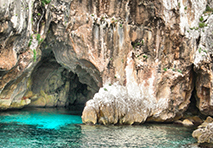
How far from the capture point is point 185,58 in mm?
22859

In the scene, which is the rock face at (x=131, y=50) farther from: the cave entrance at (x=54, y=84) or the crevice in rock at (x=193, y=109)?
the cave entrance at (x=54, y=84)

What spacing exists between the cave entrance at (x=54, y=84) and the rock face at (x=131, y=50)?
4.34 m

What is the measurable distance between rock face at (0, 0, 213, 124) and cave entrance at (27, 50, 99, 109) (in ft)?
14.2

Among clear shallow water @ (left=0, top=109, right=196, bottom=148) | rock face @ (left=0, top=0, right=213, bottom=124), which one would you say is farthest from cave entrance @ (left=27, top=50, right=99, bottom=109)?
clear shallow water @ (left=0, top=109, right=196, bottom=148)

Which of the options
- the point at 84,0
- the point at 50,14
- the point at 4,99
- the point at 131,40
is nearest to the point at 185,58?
the point at 131,40

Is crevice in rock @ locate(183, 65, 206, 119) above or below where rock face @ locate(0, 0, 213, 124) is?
below

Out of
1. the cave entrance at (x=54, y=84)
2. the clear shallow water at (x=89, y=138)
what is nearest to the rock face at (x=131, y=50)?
the clear shallow water at (x=89, y=138)

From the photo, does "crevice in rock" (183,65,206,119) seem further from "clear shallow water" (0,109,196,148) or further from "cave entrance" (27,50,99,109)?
"cave entrance" (27,50,99,109)

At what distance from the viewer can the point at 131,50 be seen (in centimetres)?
2345

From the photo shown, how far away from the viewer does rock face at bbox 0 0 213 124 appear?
20844 mm

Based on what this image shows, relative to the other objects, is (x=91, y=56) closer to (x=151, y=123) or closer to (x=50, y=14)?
(x=50, y=14)

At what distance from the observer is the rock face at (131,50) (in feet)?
68.4

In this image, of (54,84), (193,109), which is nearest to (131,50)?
(193,109)

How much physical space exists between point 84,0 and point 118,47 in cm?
599
